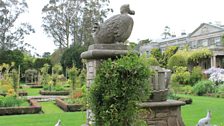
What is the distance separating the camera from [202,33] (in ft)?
157

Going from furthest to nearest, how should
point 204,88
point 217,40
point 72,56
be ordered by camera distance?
point 217,40, point 72,56, point 204,88

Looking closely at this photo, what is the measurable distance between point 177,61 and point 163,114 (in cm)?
2666

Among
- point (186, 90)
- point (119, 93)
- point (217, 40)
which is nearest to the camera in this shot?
point (119, 93)

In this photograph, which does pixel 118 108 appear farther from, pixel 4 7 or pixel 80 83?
pixel 4 7

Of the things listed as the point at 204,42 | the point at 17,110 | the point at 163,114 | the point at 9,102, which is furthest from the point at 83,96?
the point at 204,42

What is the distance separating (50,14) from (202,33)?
2162 centimetres

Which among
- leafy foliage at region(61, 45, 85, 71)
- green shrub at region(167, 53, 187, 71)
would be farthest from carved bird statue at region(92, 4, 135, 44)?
leafy foliage at region(61, 45, 85, 71)

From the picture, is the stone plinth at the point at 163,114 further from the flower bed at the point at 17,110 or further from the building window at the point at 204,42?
the building window at the point at 204,42

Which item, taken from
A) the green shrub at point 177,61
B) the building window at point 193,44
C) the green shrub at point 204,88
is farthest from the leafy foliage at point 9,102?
the building window at point 193,44

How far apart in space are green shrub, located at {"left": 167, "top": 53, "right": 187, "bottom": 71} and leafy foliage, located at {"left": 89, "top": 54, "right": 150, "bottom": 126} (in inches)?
1095

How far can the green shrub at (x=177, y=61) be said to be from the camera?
32.8 meters

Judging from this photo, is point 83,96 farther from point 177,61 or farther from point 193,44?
point 193,44

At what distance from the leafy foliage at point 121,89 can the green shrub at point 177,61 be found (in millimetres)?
27817

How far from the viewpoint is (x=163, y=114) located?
7266 mm
